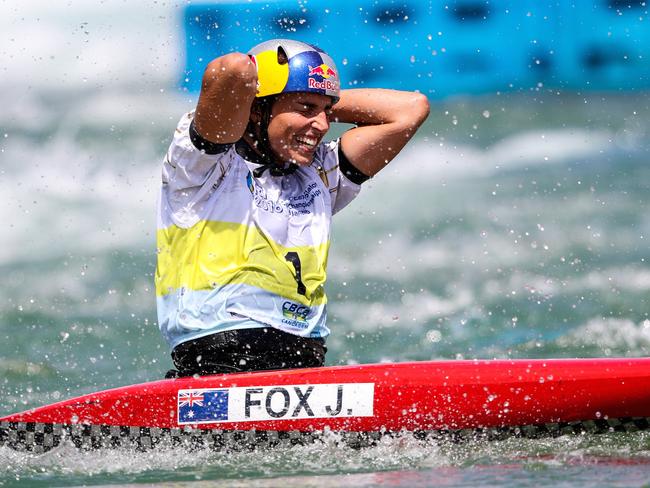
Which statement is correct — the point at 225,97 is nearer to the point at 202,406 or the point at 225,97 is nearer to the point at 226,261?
the point at 226,261

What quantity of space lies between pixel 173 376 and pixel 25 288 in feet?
19.5

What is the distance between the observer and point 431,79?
35.7ft

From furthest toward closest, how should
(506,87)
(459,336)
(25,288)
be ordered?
(506,87) → (25,288) → (459,336)

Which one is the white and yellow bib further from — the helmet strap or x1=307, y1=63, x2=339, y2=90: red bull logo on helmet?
x1=307, y1=63, x2=339, y2=90: red bull logo on helmet

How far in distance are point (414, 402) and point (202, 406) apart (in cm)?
79

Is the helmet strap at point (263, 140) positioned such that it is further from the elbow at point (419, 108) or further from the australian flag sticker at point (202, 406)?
the australian flag sticker at point (202, 406)

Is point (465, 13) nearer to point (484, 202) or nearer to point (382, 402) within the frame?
point (484, 202)

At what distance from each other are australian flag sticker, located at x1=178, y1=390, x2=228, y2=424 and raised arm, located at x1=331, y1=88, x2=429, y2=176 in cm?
117

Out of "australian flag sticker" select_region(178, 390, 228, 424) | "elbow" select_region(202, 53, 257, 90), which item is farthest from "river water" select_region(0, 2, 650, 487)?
"elbow" select_region(202, 53, 257, 90)

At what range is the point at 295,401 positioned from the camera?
178 inches

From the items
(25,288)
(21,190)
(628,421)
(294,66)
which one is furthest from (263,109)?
(21,190)

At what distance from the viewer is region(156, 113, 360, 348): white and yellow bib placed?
178 inches

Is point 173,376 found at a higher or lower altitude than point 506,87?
lower

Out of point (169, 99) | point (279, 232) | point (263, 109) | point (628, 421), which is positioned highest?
point (169, 99)
